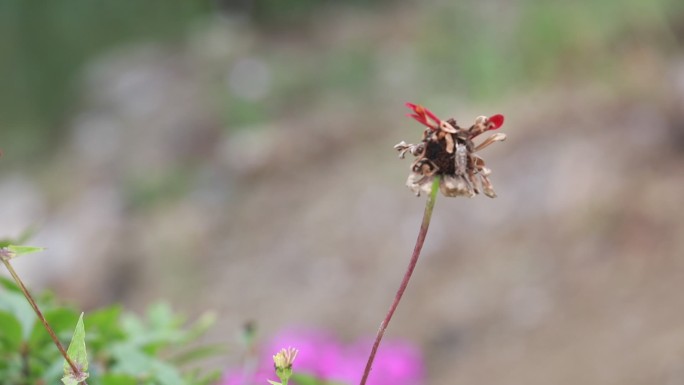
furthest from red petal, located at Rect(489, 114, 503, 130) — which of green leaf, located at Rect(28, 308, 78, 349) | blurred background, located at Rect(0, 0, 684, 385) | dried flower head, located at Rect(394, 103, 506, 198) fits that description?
blurred background, located at Rect(0, 0, 684, 385)

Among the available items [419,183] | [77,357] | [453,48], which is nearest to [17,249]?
[77,357]

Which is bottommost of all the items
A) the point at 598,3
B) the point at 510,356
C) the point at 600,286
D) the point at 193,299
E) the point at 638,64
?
the point at 510,356

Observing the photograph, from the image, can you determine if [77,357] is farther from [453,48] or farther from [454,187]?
[453,48]

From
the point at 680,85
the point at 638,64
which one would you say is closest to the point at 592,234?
the point at 680,85

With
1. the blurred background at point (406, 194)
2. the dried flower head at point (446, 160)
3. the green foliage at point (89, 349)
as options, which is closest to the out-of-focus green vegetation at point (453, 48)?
the blurred background at point (406, 194)

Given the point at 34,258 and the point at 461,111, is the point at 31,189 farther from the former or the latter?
the point at 461,111

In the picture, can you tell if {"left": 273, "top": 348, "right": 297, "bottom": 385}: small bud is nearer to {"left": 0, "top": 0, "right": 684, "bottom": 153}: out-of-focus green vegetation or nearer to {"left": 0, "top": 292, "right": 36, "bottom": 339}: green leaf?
{"left": 0, "top": 292, "right": 36, "bottom": 339}: green leaf
